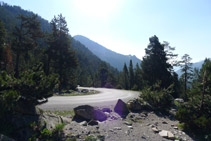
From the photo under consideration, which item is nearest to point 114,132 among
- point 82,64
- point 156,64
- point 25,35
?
point 156,64

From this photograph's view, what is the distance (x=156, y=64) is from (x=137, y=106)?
15.9m

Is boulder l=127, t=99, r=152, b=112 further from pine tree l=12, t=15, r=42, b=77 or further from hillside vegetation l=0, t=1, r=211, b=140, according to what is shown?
pine tree l=12, t=15, r=42, b=77

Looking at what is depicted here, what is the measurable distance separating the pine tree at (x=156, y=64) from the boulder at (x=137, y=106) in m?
14.2

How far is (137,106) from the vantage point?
446 inches

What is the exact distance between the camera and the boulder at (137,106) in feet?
36.7

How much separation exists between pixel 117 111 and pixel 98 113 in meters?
2.48

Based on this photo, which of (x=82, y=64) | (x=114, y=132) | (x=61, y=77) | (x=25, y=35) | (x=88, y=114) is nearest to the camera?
(x=114, y=132)

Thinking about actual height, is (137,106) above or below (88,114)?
below

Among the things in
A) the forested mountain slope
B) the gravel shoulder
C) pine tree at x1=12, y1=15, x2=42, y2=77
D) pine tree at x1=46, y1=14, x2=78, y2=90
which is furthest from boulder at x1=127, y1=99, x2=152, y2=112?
pine tree at x1=12, y1=15, x2=42, y2=77

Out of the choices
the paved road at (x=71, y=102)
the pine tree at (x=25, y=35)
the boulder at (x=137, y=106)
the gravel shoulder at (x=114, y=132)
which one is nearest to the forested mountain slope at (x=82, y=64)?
the pine tree at (x=25, y=35)

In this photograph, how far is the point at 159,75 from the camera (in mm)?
24734

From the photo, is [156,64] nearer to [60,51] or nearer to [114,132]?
[60,51]

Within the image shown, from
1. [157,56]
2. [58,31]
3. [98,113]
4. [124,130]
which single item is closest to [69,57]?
[58,31]

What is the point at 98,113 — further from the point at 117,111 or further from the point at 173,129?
the point at 173,129
